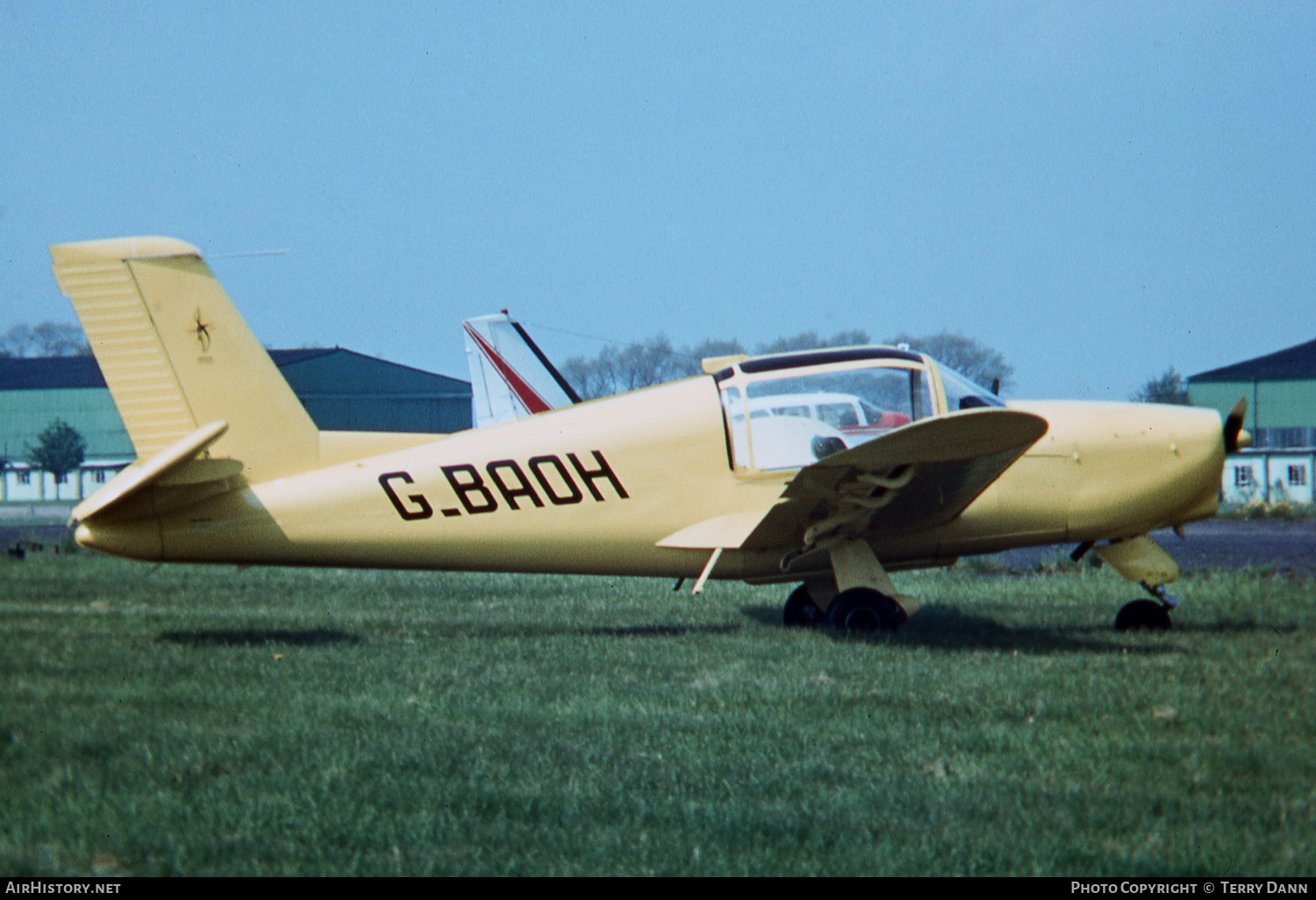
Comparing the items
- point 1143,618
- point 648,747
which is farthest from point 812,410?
point 648,747

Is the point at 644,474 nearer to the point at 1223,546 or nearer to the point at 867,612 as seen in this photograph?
the point at 867,612

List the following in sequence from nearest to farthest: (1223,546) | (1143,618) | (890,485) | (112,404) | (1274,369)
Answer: (890,485) < (1143,618) < (1223,546) < (1274,369) < (112,404)

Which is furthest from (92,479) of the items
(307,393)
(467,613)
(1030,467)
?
(1030,467)

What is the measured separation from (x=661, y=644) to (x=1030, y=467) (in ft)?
10.2

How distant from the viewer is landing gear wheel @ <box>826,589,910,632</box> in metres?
7.74

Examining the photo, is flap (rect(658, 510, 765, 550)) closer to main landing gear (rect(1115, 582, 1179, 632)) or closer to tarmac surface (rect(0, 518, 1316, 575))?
main landing gear (rect(1115, 582, 1179, 632))

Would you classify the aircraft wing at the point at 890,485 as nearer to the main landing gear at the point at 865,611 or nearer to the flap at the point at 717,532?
the flap at the point at 717,532

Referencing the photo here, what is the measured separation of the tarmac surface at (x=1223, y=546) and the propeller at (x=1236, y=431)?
4.38 meters

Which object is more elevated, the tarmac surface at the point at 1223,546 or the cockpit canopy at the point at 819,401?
the cockpit canopy at the point at 819,401

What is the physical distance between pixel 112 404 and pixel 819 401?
41.2 m

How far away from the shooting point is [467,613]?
368 inches

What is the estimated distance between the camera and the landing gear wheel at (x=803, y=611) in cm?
875

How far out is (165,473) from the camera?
22.9 feet

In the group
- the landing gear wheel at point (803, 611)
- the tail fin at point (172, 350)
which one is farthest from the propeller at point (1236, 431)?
the tail fin at point (172, 350)
